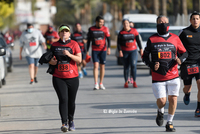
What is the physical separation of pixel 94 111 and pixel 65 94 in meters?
2.17

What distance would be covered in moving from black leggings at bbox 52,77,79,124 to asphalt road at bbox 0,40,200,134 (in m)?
0.34

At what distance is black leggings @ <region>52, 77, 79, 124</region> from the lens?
7309 millimetres

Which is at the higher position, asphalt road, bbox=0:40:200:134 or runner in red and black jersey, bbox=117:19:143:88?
runner in red and black jersey, bbox=117:19:143:88

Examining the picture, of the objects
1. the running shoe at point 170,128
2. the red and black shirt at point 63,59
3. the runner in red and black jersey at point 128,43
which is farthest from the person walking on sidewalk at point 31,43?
the running shoe at point 170,128

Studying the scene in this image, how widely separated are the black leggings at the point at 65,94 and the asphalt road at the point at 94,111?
340mm

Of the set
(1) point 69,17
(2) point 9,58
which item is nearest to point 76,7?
(1) point 69,17

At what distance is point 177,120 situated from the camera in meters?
8.17

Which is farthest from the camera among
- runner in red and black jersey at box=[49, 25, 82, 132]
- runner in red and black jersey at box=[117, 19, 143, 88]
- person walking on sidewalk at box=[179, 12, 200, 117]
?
runner in red and black jersey at box=[117, 19, 143, 88]

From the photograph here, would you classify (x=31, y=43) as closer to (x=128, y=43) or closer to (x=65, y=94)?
(x=128, y=43)

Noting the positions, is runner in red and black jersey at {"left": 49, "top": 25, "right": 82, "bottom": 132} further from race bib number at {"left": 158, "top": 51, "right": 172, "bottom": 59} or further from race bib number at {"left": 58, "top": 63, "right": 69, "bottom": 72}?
race bib number at {"left": 158, "top": 51, "right": 172, "bottom": 59}

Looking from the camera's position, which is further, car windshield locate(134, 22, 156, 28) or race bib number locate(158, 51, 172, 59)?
car windshield locate(134, 22, 156, 28)

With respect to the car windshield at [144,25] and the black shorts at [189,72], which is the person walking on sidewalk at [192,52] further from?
the car windshield at [144,25]

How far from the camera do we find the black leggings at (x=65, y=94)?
7.31 metres

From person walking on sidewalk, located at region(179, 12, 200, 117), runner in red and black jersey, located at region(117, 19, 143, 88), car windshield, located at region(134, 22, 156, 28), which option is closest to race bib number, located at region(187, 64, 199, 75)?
person walking on sidewalk, located at region(179, 12, 200, 117)
